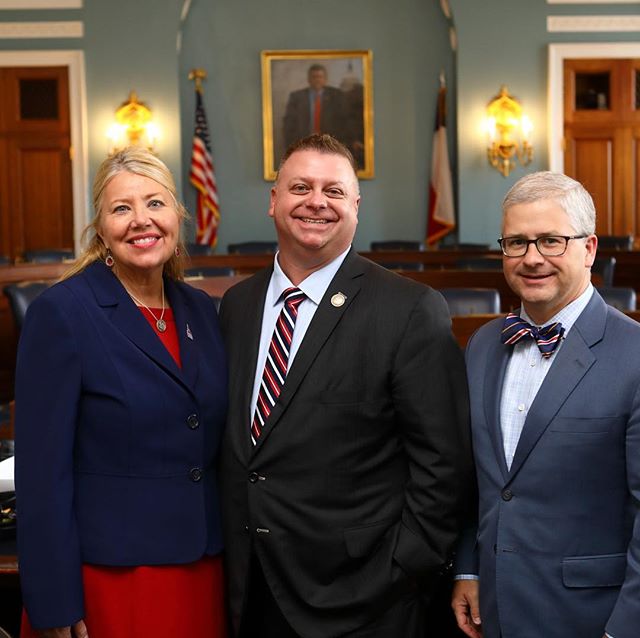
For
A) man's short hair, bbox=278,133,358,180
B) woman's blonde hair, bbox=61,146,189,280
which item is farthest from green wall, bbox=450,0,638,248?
woman's blonde hair, bbox=61,146,189,280

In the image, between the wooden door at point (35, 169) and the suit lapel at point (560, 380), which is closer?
the suit lapel at point (560, 380)

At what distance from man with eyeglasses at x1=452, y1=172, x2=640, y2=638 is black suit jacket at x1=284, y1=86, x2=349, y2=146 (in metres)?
10.1

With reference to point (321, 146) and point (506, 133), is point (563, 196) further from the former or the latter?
point (506, 133)

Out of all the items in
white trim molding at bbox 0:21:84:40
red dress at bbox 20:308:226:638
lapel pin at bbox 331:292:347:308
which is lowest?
red dress at bbox 20:308:226:638

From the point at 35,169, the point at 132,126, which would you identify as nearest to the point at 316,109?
the point at 132,126

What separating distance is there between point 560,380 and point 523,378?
0.39 ft

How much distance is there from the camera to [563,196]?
194 cm

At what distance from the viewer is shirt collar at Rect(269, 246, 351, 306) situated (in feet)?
7.34

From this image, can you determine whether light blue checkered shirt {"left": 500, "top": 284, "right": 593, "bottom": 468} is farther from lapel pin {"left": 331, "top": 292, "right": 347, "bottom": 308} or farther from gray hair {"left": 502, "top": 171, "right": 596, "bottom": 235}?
lapel pin {"left": 331, "top": 292, "right": 347, "bottom": 308}

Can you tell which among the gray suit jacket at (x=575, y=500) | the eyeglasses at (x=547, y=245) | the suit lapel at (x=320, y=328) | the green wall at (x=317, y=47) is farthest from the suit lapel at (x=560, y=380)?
the green wall at (x=317, y=47)

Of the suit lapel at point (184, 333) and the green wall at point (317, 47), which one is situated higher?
the green wall at point (317, 47)

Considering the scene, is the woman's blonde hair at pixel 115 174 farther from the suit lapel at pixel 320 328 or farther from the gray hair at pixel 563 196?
the gray hair at pixel 563 196

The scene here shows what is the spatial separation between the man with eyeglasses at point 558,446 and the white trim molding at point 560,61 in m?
9.85

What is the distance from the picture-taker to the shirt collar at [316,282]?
88.0 inches
